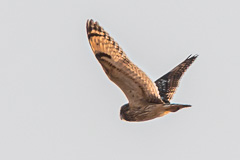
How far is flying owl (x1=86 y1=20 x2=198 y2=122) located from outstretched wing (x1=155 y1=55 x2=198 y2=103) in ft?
4.08

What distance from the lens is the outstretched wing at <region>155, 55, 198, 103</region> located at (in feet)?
37.8

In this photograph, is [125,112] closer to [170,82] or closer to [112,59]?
[112,59]

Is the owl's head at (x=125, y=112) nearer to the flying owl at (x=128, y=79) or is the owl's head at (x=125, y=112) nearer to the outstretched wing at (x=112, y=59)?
the flying owl at (x=128, y=79)

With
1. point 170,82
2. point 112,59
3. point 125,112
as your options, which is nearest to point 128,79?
point 112,59

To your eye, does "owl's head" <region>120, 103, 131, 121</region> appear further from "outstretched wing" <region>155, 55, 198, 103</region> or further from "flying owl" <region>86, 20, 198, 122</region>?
"outstretched wing" <region>155, 55, 198, 103</region>

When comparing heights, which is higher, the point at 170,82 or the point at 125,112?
the point at 170,82

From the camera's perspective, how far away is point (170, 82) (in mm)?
11852

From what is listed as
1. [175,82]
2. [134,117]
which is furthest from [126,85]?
[175,82]

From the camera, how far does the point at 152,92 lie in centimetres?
975

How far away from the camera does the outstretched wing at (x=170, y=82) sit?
1152 centimetres

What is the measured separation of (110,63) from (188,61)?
3.64m

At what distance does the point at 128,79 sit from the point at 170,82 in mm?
2632

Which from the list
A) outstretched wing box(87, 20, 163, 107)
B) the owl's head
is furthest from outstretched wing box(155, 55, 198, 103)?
outstretched wing box(87, 20, 163, 107)

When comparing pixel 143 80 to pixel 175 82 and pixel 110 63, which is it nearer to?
pixel 110 63
